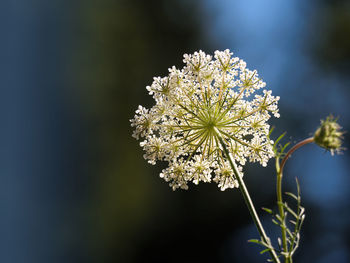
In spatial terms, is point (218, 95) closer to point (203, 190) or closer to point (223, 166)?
point (223, 166)

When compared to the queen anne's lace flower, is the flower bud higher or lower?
lower

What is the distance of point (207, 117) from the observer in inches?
78.1

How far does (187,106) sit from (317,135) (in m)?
0.71

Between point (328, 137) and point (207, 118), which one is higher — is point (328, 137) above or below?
below

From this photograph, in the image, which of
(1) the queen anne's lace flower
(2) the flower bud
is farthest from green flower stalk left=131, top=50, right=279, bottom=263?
(2) the flower bud

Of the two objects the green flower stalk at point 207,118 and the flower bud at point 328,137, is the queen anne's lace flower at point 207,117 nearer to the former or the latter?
the green flower stalk at point 207,118

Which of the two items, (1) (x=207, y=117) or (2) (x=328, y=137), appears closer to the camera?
(2) (x=328, y=137)

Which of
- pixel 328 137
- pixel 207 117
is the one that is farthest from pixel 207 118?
pixel 328 137

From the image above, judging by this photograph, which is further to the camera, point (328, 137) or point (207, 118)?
point (207, 118)

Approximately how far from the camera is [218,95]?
2.06m

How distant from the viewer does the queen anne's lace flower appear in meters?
1.98

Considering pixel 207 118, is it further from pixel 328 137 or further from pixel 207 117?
pixel 328 137

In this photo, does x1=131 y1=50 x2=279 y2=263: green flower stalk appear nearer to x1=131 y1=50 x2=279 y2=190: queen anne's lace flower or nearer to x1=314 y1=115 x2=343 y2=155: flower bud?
x1=131 y1=50 x2=279 y2=190: queen anne's lace flower

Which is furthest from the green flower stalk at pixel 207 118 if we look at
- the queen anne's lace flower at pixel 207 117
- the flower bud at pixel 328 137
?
the flower bud at pixel 328 137
